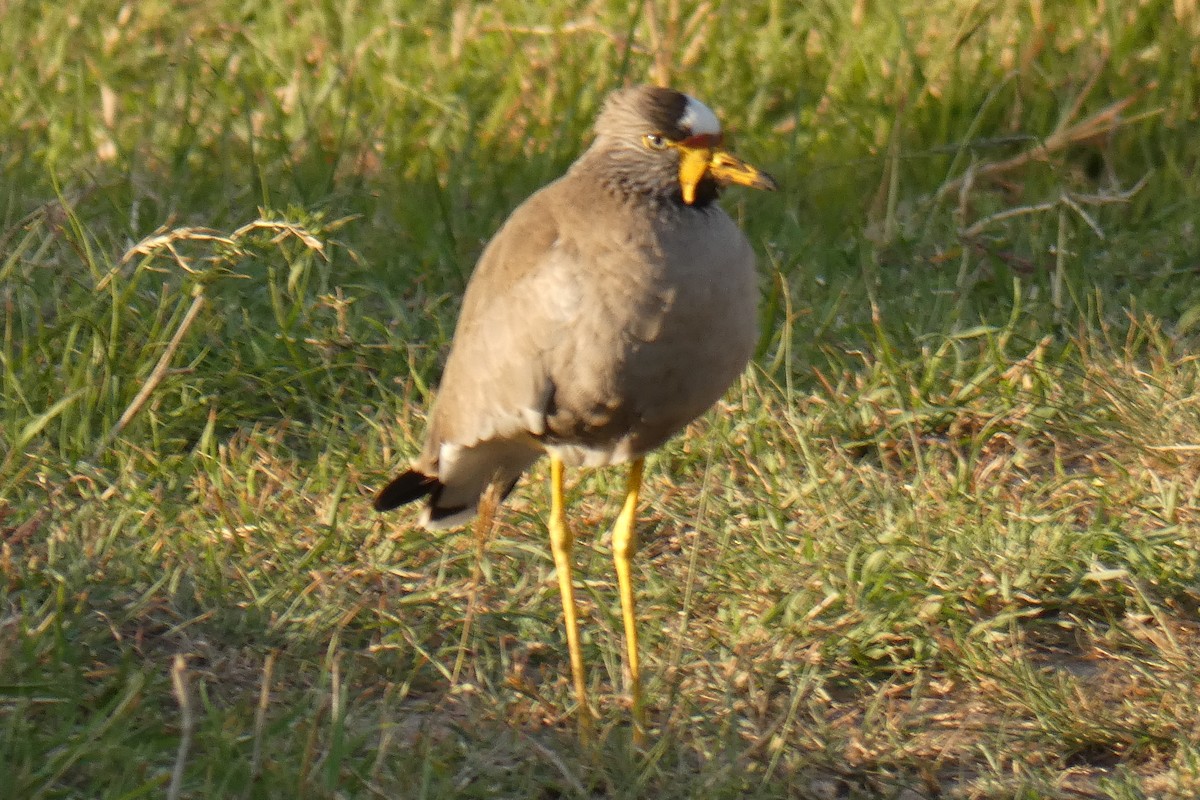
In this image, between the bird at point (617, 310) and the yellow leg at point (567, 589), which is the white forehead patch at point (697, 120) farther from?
the yellow leg at point (567, 589)

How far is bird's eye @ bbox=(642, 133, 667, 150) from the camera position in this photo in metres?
3.42

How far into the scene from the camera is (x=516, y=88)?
6031 mm

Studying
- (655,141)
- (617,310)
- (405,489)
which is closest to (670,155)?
(655,141)

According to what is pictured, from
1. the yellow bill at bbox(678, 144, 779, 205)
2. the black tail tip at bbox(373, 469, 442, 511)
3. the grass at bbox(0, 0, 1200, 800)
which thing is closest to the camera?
the grass at bbox(0, 0, 1200, 800)

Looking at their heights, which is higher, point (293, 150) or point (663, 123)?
point (663, 123)

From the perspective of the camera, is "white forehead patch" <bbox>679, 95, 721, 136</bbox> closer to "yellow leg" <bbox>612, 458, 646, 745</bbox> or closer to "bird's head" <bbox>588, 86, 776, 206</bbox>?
"bird's head" <bbox>588, 86, 776, 206</bbox>

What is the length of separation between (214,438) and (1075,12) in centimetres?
348

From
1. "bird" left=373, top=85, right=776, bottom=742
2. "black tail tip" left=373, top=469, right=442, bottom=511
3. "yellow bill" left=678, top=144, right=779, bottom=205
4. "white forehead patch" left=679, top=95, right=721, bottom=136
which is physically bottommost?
"black tail tip" left=373, top=469, right=442, bottom=511

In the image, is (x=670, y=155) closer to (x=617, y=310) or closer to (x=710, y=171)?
(x=710, y=171)

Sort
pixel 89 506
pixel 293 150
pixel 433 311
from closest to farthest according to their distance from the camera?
pixel 89 506, pixel 433 311, pixel 293 150

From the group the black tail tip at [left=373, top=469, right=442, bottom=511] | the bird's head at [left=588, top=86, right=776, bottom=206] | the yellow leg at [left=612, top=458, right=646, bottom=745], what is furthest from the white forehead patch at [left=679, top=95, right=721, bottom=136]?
the black tail tip at [left=373, top=469, right=442, bottom=511]

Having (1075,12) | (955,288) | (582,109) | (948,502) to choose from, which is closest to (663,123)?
(948,502)

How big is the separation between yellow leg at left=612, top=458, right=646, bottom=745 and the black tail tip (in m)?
0.47

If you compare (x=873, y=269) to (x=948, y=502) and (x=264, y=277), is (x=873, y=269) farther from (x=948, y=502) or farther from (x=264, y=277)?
(x=264, y=277)
